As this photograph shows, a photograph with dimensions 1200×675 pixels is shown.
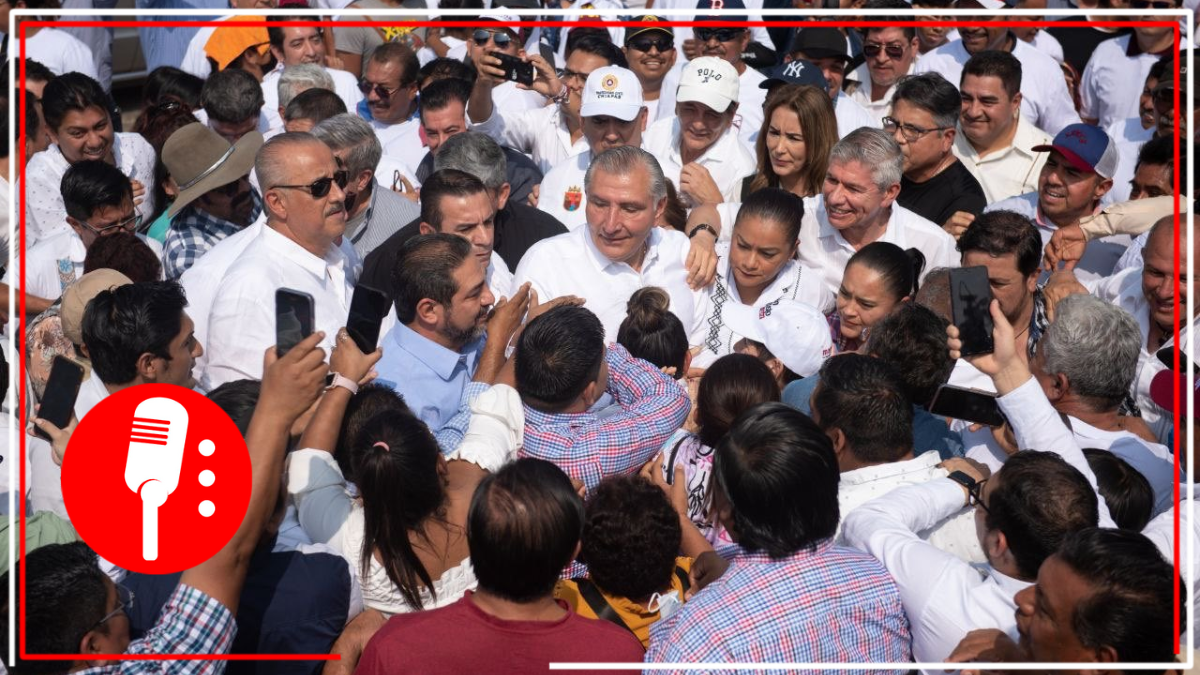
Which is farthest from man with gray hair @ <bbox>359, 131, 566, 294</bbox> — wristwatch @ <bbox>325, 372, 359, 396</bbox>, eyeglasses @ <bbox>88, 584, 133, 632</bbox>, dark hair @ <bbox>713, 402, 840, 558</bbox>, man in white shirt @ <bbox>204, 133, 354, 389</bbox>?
dark hair @ <bbox>713, 402, 840, 558</bbox>

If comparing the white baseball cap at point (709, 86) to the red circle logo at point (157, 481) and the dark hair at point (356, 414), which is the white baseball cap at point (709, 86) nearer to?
the dark hair at point (356, 414)

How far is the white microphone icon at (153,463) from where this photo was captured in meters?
2.65

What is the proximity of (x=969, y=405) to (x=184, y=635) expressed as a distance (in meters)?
2.17

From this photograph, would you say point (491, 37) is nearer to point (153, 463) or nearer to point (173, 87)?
point (173, 87)

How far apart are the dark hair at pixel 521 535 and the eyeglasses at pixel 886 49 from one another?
4.99 meters

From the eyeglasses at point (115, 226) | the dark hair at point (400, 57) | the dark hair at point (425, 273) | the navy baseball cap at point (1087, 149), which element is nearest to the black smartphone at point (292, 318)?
the dark hair at point (425, 273)

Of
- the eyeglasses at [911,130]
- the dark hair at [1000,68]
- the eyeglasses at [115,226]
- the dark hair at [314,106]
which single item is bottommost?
the eyeglasses at [115,226]

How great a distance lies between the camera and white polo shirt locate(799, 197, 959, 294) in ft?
15.8

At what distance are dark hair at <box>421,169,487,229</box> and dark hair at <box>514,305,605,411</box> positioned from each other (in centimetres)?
126

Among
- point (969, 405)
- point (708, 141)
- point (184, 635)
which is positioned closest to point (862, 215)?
point (708, 141)

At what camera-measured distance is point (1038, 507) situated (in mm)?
2648

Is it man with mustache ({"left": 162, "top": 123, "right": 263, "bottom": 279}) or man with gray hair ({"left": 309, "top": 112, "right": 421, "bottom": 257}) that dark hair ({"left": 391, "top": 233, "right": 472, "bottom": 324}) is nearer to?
man with gray hair ({"left": 309, "top": 112, "right": 421, "bottom": 257})

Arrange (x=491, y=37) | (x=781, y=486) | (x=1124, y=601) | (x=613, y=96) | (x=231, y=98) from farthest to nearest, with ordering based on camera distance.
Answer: (x=491, y=37), (x=231, y=98), (x=613, y=96), (x=781, y=486), (x=1124, y=601)

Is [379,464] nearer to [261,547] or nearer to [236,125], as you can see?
[261,547]
